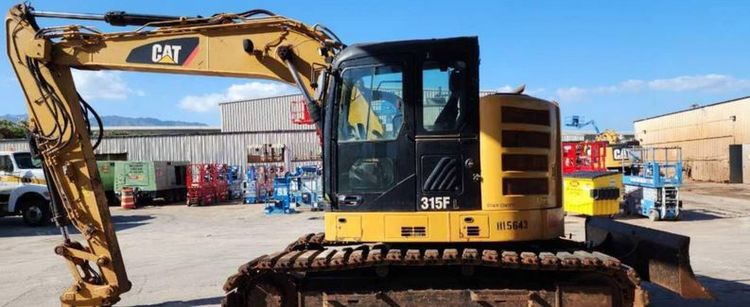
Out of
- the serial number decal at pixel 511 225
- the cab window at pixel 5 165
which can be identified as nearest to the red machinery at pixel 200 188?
the cab window at pixel 5 165

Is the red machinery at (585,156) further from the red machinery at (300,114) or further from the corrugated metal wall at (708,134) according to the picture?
the corrugated metal wall at (708,134)

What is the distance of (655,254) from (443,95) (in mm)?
3122

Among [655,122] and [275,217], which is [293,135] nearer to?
[275,217]

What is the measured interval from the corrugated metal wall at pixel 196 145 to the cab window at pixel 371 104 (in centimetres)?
3409

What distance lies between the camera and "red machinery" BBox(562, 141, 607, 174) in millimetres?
25406

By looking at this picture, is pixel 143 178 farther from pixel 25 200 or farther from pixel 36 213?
pixel 36 213

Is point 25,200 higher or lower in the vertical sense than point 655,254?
lower

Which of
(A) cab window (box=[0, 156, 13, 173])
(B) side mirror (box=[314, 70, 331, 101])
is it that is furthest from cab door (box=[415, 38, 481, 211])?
(A) cab window (box=[0, 156, 13, 173])

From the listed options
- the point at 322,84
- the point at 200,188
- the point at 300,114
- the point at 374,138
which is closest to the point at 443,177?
the point at 374,138

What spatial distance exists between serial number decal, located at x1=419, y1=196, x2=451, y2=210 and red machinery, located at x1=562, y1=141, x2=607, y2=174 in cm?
2010

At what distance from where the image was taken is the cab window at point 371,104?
20.7 ft

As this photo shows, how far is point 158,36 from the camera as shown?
7.75 m

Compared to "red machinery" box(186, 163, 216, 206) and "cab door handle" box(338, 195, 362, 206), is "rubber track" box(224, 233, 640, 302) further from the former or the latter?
"red machinery" box(186, 163, 216, 206)

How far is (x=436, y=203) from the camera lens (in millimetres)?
6277
